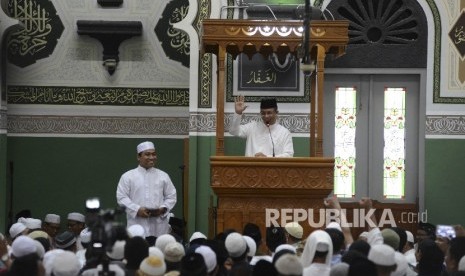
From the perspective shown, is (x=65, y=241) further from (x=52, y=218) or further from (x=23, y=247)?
(x=52, y=218)

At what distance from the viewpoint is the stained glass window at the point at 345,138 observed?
12320 mm

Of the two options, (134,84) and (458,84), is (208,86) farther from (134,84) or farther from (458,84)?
(458,84)

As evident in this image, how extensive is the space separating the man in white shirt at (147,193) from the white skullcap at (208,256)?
306 cm

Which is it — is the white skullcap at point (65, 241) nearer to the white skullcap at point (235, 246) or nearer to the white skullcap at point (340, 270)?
the white skullcap at point (235, 246)

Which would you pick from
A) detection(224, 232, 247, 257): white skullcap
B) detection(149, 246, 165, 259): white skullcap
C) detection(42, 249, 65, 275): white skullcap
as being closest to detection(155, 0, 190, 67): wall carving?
detection(224, 232, 247, 257): white skullcap

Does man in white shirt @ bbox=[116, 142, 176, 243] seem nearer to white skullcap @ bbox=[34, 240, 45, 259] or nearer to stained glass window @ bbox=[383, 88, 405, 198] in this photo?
white skullcap @ bbox=[34, 240, 45, 259]

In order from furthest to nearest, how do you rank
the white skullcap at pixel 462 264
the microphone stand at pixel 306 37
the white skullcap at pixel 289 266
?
the microphone stand at pixel 306 37, the white skullcap at pixel 462 264, the white skullcap at pixel 289 266

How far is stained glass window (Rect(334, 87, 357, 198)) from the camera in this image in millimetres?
12320

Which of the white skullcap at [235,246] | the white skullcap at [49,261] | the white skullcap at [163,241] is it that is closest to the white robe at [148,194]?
the white skullcap at [163,241]

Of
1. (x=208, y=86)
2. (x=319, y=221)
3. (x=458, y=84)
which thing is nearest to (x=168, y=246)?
(x=319, y=221)

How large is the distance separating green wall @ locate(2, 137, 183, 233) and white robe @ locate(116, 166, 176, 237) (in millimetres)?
2627

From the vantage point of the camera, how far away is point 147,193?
9.96 m

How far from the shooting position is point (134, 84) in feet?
41.9

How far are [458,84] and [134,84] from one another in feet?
12.4
